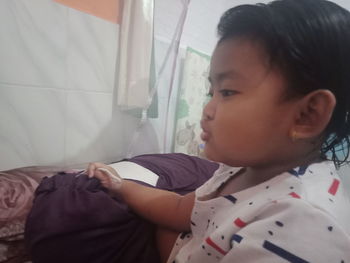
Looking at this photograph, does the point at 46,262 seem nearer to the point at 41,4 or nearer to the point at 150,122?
the point at 41,4

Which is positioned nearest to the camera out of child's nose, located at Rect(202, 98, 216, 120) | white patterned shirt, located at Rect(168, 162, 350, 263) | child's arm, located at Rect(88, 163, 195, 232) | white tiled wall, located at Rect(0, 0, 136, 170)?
white patterned shirt, located at Rect(168, 162, 350, 263)

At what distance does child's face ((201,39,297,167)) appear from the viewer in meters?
0.36

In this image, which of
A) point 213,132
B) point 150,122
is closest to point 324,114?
point 213,132

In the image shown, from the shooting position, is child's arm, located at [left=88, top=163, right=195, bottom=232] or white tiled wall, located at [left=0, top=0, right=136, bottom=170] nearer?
child's arm, located at [left=88, top=163, right=195, bottom=232]

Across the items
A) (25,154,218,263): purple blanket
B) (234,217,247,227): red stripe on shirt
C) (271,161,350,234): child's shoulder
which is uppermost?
(271,161,350,234): child's shoulder

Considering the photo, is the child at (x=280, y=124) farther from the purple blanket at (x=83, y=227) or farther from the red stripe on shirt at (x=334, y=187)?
the purple blanket at (x=83, y=227)

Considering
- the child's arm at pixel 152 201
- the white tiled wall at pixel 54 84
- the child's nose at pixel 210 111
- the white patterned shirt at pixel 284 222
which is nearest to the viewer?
the white patterned shirt at pixel 284 222

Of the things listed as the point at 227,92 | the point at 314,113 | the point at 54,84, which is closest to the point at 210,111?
the point at 227,92

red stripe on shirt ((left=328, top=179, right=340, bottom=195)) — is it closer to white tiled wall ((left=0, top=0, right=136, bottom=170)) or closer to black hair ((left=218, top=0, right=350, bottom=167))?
black hair ((left=218, top=0, right=350, bottom=167))

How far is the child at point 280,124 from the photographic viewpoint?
300 millimetres

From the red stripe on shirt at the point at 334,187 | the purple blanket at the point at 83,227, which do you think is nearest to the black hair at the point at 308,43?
the red stripe on shirt at the point at 334,187

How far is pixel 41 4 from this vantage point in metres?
0.68

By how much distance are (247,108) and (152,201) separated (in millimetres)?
290

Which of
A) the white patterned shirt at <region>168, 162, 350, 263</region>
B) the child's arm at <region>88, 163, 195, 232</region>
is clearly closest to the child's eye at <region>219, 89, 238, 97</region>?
the white patterned shirt at <region>168, 162, 350, 263</region>
